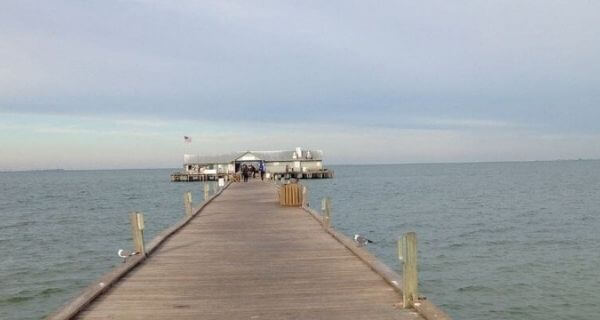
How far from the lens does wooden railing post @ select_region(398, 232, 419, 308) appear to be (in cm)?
764

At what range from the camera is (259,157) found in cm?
9462

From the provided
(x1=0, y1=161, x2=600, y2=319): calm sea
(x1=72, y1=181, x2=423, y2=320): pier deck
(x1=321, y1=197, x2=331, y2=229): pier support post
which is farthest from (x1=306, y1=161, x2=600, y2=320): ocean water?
(x1=72, y1=181, x2=423, y2=320): pier deck

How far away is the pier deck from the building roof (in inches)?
3133

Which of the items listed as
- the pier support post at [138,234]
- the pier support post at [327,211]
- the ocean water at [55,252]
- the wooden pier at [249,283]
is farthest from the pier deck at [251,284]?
the ocean water at [55,252]

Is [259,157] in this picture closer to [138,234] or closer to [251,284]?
[138,234]

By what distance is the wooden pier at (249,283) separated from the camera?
767cm

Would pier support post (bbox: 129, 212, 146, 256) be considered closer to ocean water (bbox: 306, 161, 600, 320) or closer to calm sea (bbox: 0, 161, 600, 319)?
calm sea (bbox: 0, 161, 600, 319)

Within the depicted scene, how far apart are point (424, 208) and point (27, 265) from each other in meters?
30.6

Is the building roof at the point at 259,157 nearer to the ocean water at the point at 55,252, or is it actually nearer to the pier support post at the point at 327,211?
the ocean water at the point at 55,252

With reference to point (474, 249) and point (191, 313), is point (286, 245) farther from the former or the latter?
point (474, 249)

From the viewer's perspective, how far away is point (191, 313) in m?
7.71

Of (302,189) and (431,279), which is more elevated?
(302,189)

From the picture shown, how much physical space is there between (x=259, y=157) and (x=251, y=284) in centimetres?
8544

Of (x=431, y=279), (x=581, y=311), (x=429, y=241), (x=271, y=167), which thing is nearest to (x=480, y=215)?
(x=429, y=241)
